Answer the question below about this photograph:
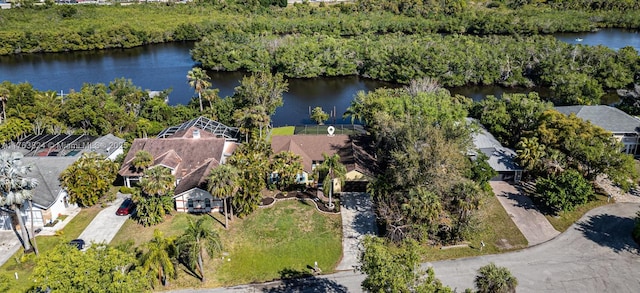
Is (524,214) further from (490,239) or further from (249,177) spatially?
(249,177)

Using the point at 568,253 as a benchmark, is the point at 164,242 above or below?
above

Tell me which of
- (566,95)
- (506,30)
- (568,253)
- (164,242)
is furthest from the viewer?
(506,30)

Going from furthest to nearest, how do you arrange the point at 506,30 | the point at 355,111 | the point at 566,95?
the point at 506,30 < the point at 566,95 < the point at 355,111

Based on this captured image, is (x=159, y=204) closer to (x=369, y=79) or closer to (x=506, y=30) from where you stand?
(x=369, y=79)

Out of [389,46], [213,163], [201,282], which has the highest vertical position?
[389,46]

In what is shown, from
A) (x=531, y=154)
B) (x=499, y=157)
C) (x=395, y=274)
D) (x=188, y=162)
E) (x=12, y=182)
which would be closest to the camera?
(x=395, y=274)

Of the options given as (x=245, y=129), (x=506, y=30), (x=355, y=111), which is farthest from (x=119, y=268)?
(x=506, y=30)

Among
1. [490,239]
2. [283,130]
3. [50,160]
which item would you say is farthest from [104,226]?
[490,239]

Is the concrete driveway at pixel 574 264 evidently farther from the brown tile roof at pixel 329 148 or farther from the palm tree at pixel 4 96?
the palm tree at pixel 4 96
